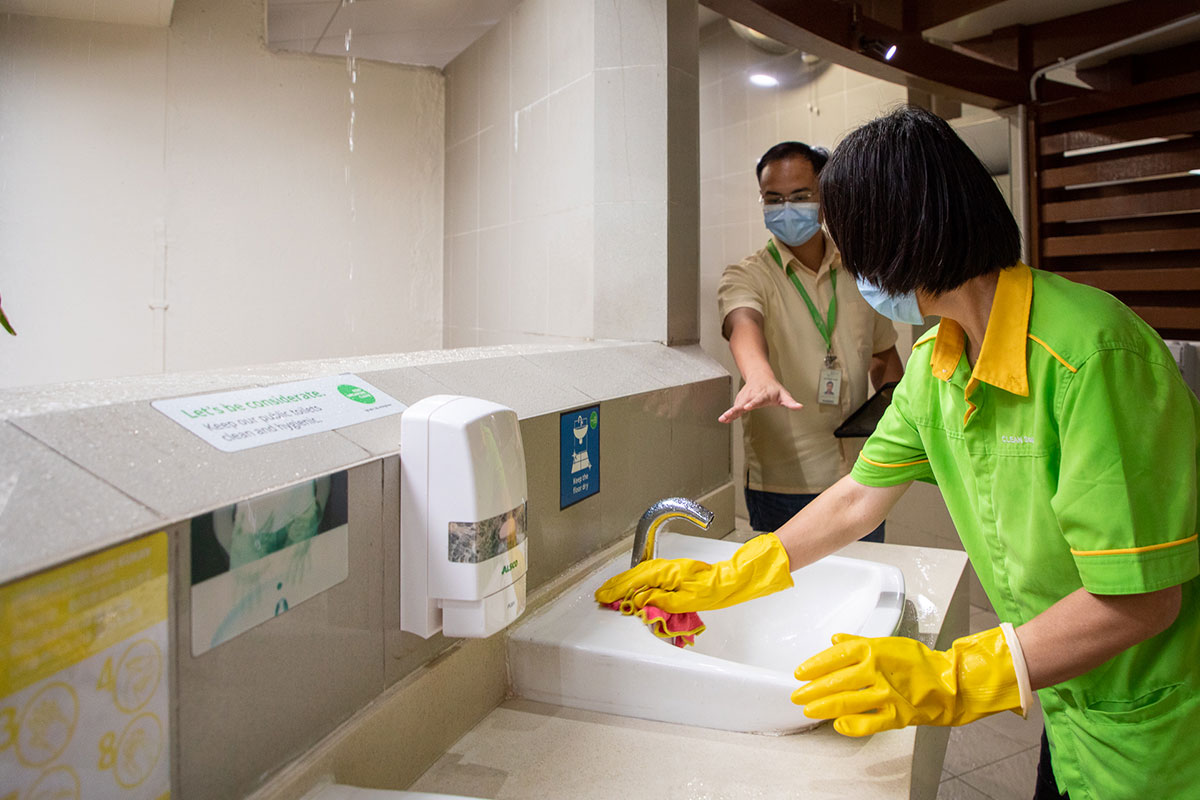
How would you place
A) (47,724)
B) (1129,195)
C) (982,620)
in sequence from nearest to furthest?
(47,724) → (1129,195) → (982,620)

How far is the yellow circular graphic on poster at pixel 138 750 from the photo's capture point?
0.54 meters

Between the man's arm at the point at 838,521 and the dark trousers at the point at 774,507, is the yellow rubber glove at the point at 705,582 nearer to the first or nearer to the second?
the man's arm at the point at 838,521

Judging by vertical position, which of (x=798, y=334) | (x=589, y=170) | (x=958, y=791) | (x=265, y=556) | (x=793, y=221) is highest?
(x=589, y=170)

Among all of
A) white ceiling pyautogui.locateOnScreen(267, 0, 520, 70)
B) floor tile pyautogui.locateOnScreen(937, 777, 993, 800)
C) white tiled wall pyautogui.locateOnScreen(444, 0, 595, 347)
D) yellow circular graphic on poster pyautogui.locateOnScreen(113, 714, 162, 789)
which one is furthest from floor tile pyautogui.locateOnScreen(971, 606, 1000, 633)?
yellow circular graphic on poster pyautogui.locateOnScreen(113, 714, 162, 789)

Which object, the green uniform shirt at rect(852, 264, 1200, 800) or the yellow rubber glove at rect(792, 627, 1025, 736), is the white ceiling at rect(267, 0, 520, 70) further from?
the yellow rubber glove at rect(792, 627, 1025, 736)

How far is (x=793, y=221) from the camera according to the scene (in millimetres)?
1908

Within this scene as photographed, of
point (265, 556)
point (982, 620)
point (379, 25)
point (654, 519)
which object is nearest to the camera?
point (265, 556)

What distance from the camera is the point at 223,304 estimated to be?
2033mm

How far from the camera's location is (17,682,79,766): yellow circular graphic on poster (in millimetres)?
477

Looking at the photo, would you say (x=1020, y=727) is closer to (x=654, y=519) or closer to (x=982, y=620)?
(x=982, y=620)

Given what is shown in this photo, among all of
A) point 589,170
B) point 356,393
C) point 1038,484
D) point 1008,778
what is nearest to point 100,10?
point 589,170

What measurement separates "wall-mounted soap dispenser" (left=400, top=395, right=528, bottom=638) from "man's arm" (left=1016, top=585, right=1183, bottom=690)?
0.56 m

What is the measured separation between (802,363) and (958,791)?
4.30 ft

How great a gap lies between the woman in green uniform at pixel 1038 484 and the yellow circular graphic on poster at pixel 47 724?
0.66 meters
